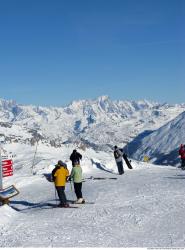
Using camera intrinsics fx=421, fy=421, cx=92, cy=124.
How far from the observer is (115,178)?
29.0 m

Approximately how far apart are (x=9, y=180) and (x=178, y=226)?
20.2 meters

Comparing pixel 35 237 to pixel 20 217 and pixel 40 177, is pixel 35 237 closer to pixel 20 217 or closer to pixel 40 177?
pixel 20 217

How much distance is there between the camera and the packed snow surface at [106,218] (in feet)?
43.3

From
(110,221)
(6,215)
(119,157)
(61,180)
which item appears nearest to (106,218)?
(110,221)

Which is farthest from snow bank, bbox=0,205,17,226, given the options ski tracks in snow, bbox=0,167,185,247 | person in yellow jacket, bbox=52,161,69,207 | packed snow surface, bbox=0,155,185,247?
person in yellow jacket, bbox=52,161,69,207

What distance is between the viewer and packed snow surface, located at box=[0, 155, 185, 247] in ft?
43.3

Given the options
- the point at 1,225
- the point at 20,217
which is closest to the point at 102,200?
the point at 20,217

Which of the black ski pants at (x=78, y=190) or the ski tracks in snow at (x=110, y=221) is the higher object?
the black ski pants at (x=78, y=190)

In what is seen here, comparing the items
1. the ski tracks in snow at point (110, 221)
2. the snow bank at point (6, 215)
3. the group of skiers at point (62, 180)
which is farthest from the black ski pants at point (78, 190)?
the snow bank at point (6, 215)

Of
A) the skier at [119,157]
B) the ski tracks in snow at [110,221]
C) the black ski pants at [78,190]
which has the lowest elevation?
the ski tracks in snow at [110,221]

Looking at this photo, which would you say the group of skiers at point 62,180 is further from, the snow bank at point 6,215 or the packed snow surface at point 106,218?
the snow bank at point 6,215

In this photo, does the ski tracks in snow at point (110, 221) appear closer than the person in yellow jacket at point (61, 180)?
Yes

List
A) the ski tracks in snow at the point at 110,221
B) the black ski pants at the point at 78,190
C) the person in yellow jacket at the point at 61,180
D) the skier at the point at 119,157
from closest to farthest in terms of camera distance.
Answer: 1. the ski tracks in snow at the point at 110,221
2. the person in yellow jacket at the point at 61,180
3. the black ski pants at the point at 78,190
4. the skier at the point at 119,157

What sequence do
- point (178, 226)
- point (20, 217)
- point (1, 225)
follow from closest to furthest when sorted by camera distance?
point (178, 226), point (1, 225), point (20, 217)
